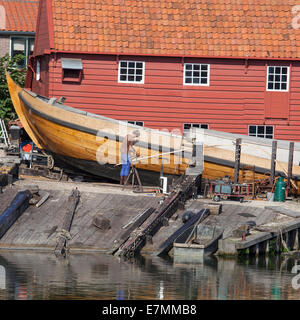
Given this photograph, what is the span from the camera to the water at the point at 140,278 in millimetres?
16844

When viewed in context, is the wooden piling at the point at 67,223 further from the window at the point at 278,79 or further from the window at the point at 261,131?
A: the window at the point at 278,79

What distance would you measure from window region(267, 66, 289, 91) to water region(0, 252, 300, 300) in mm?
10658

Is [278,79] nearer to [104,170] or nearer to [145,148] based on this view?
[145,148]

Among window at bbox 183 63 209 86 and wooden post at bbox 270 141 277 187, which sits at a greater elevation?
window at bbox 183 63 209 86

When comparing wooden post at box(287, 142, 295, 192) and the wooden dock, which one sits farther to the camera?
wooden post at box(287, 142, 295, 192)

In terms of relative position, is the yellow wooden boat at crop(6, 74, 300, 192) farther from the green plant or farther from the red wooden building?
the green plant

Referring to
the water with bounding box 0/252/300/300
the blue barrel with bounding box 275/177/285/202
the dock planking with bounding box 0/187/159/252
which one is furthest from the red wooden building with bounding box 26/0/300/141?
the water with bounding box 0/252/300/300

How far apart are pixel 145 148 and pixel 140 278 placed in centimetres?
910

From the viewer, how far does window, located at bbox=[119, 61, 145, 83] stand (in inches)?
1192

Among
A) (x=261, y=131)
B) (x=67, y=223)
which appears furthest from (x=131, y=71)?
(x=67, y=223)

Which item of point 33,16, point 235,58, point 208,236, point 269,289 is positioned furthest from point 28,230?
point 33,16

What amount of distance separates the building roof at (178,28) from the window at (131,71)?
1.61 ft

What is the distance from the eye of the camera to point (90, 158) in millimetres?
27531

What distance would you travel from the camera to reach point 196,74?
30.6 metres
